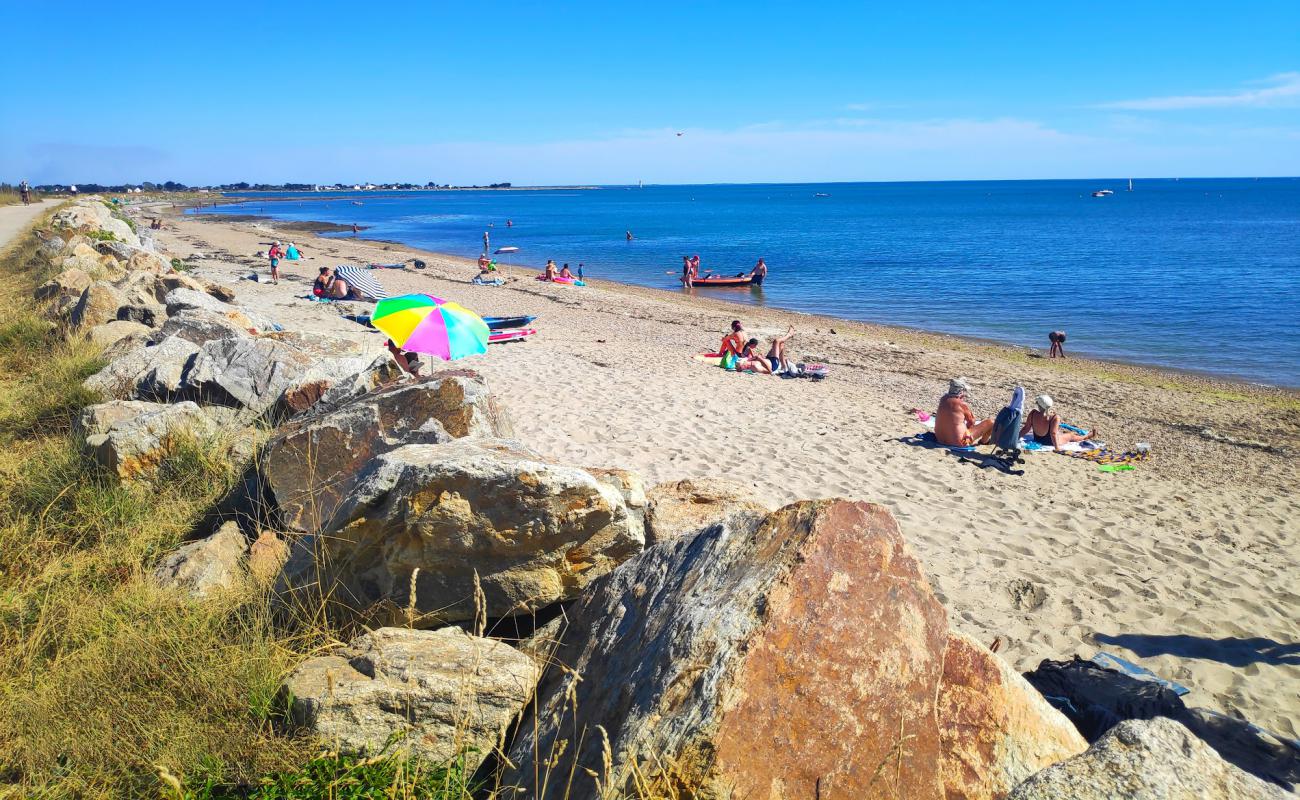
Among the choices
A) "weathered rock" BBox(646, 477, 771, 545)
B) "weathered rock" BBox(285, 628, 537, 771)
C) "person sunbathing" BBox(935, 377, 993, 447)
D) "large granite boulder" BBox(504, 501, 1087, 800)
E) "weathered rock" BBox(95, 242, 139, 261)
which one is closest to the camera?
"large granite boulder" BBox(504, 501, 1087, 800)

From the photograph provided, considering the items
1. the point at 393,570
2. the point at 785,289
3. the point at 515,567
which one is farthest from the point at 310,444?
the point at 785,289

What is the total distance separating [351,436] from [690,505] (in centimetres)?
222

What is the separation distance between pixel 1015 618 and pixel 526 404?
7.06 m

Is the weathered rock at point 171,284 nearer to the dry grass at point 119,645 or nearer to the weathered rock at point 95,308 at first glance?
the weathered rock at point 95,308

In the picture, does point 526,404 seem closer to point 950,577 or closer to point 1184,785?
point 950,577

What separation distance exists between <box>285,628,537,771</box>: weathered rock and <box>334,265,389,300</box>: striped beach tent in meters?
18.7

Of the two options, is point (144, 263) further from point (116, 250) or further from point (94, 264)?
point (116, 250)

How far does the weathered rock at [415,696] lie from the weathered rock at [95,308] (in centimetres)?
974

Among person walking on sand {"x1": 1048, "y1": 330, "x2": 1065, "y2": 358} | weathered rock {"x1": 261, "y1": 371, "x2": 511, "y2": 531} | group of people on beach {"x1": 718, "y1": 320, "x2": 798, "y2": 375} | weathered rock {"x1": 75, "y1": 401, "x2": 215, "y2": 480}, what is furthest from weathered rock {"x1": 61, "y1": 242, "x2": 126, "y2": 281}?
person walking on sand {"x1": 1048, "y1": 330, "x2": 1065, "y2": 358}

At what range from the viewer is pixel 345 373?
7219 millimetres

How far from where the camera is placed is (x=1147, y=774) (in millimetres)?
1863

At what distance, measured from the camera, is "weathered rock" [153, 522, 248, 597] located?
4102 millimetres

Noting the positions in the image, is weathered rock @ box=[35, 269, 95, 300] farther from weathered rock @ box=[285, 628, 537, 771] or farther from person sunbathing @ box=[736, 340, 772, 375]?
weathered rock @ box=[285, 628, 537, 771]

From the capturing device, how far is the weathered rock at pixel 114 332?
9.39m
